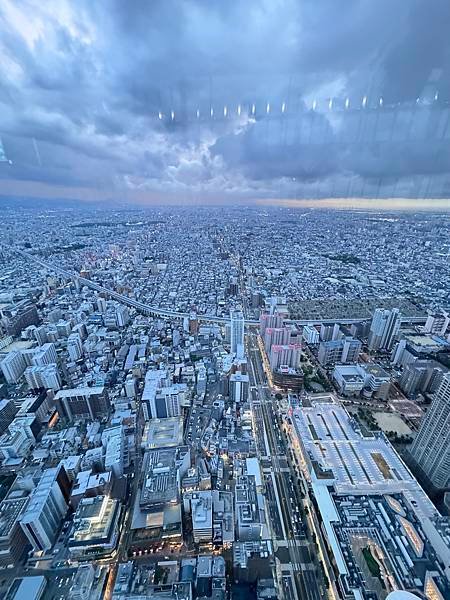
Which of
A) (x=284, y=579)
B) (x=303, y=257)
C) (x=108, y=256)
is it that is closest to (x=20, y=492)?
(x=284, y=579)

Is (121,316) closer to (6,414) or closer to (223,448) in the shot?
(6,414)

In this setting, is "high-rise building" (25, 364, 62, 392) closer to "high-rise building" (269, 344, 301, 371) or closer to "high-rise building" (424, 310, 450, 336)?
"high-rise building" (269, 344, 301, 371)

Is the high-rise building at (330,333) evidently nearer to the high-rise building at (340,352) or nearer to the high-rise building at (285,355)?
the high-rise building at (340,352)

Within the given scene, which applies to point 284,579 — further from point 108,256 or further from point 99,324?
point 108,256

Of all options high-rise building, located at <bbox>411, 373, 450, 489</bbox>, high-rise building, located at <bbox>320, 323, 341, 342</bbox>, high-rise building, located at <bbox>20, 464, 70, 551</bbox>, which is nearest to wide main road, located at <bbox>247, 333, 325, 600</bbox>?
high-rise building, located at <bbox>411, 373, 450, 489</bbox>

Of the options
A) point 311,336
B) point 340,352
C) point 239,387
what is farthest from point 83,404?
point 340,352

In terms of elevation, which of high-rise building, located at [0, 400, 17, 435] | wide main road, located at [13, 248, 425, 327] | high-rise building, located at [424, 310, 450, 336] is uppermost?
high-rise building, located at [424, 310, 450, 336]
